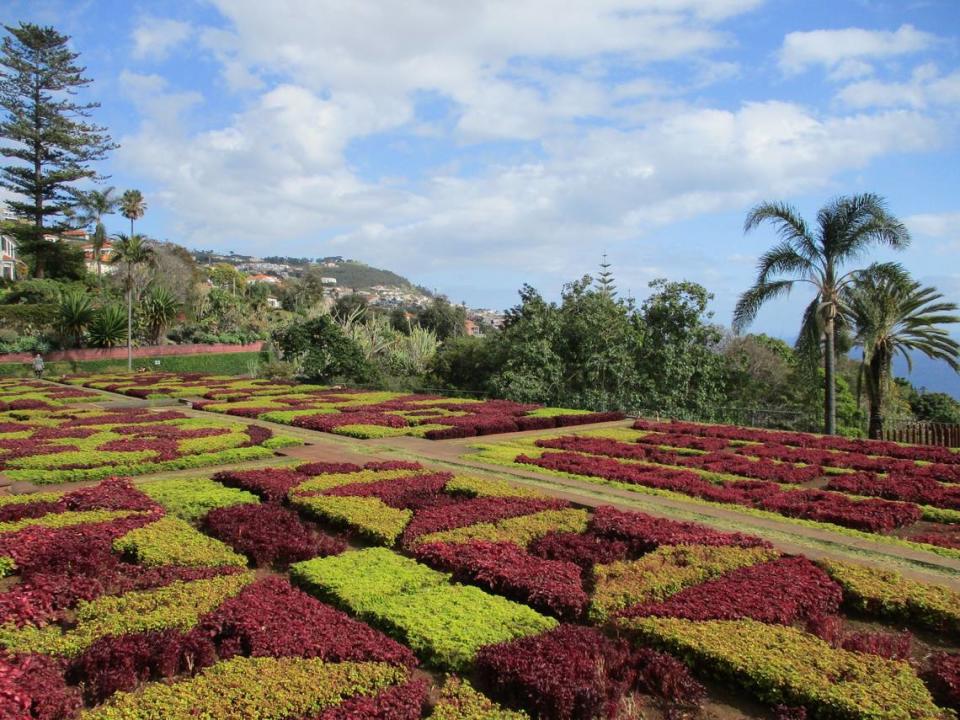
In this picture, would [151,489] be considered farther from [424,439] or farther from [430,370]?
[430,370]

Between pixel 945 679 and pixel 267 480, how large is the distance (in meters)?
7.42

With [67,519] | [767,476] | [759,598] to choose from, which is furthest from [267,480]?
[767,476]

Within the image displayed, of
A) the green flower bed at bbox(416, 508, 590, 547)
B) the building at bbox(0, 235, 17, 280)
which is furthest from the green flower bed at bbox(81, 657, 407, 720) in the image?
the building at bbox(0, 235, 17, 280)

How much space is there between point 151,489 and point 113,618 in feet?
13.5

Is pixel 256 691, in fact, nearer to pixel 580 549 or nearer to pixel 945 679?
pixel 580 549

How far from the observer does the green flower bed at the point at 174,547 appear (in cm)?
616

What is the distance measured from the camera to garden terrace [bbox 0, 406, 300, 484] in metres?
10.2

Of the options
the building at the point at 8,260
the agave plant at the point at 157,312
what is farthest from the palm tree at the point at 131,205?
the building at the point at 8,260

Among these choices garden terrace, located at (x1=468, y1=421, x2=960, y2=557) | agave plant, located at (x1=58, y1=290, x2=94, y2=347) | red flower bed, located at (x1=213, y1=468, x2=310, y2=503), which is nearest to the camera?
garden terrace, located at (x1=468, y1=421, x2=960, y2=557)

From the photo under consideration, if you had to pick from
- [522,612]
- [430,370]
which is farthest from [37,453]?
[430,370]

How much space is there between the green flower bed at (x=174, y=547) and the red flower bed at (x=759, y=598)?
3.59m

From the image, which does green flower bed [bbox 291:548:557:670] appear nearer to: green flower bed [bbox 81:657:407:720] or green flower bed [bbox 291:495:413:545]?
green flower bed [bbox 81:657:407:720]

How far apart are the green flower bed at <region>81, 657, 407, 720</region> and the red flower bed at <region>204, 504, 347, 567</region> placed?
206 cm

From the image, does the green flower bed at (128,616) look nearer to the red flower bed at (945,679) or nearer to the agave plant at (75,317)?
the red flower bed at (945,679)
